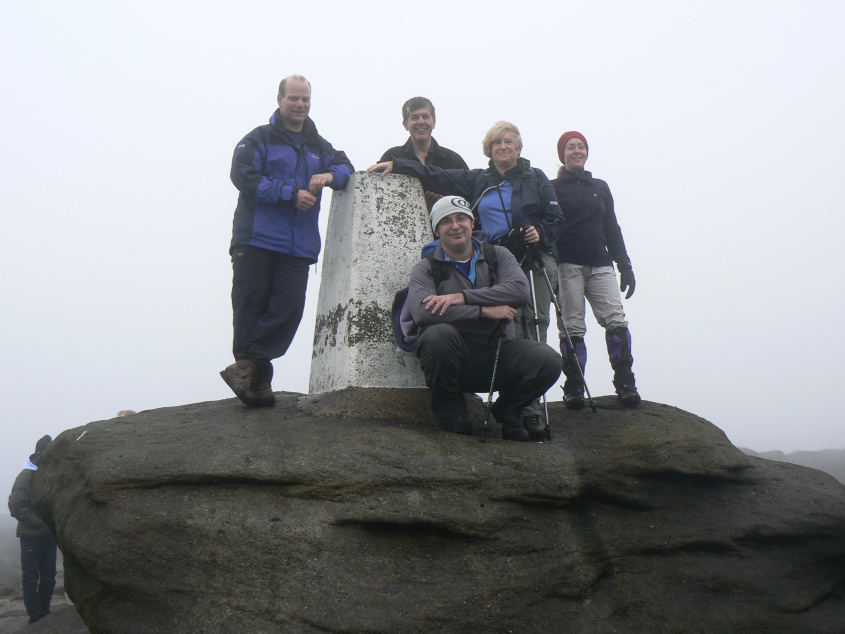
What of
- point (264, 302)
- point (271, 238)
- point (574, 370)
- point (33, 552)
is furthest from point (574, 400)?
point (33, 552)

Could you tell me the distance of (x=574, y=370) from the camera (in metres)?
6.72

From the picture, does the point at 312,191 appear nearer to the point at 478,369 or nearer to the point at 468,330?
the point at 468,330

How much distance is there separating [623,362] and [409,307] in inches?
105

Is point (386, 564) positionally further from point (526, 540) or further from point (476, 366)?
point (476, 366)

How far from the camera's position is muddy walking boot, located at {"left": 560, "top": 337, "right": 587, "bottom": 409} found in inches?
262

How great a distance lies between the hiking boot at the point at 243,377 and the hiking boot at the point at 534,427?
8.00 ft

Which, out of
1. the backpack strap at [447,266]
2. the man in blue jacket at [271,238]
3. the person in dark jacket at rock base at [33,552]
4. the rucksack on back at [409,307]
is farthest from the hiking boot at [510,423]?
the person in dark jacket at rock base at [33,552]

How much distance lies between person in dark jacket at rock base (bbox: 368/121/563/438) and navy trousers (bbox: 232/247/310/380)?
140cm

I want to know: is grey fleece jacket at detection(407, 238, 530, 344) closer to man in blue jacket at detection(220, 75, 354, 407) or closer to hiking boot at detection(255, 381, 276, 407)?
man in blue jacket at detection(220, 75, 354, 407)

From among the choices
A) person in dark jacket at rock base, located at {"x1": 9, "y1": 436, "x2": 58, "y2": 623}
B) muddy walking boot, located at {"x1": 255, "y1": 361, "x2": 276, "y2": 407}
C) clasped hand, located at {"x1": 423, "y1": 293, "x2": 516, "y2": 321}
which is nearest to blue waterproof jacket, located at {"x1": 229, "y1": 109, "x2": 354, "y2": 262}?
muddy walking boot, located at {"x1": 255, "y1": 361, "x2": 276, "y2": 407}

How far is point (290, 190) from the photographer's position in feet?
19.1

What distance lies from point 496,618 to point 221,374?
3.22 meters

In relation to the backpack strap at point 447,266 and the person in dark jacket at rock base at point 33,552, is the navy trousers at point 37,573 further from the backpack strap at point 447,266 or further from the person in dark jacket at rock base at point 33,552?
the backpack strap at point 447,266

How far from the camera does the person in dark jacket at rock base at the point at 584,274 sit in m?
6.75
